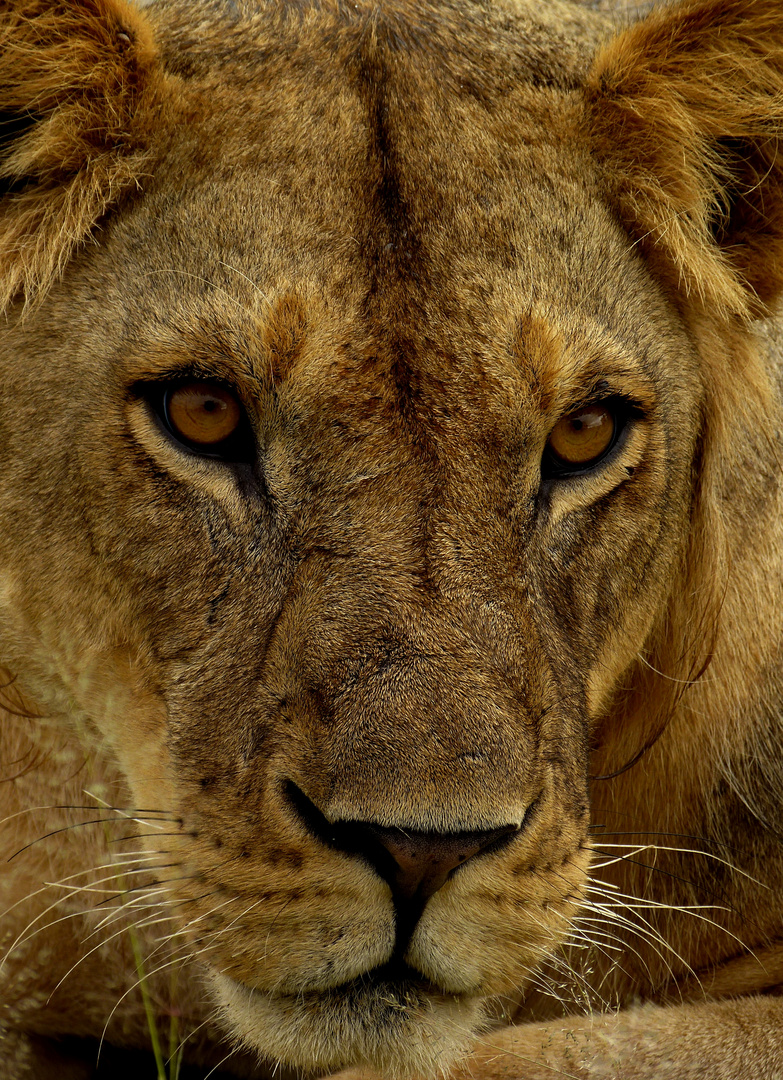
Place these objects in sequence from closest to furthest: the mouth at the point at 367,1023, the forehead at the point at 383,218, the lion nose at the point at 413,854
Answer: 1. the lion nose at the point at 413,854
2. the mouth at the point at 367,1023
3. the forehead at the point at 383,218

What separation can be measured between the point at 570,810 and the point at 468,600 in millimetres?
473

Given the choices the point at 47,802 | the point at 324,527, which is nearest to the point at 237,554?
the point at 324,527

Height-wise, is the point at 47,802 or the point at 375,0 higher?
the point at 375,0

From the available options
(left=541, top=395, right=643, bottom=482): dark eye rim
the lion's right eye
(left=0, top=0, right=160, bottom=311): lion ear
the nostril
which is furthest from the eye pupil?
the nostril

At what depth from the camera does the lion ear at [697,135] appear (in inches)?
114

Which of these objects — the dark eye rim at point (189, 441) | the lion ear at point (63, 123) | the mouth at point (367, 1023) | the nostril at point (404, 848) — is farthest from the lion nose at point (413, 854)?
the lion ear at point (63, 123)

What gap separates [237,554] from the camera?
2.63 metres

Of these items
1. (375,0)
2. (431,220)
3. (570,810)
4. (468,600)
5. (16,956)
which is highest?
(375,0)

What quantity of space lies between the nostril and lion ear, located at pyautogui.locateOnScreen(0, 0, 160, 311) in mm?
1232

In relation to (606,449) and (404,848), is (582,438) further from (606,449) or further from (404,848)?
(404,848)

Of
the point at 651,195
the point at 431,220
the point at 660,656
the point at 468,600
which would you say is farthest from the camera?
the point at 660,656

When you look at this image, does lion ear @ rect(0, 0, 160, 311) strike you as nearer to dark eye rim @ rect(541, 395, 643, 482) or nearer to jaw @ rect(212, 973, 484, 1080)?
dark eye rim @ rect(541, 395, 643, 482)

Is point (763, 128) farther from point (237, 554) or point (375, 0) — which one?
point (237, 554)

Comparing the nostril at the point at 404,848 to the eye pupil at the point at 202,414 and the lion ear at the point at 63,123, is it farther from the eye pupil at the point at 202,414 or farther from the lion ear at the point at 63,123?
the lion ear at the point at 63,123
